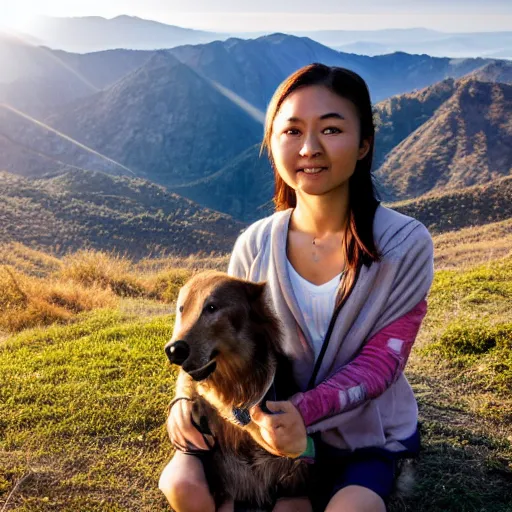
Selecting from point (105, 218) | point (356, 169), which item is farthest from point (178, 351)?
point (105, 218)

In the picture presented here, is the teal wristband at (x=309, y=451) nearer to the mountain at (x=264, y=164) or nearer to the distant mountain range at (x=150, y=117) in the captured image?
the mountain at (x=264, y=164)

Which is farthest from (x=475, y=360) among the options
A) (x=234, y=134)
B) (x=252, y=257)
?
(x=234, y=134)

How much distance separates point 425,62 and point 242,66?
71125 mm

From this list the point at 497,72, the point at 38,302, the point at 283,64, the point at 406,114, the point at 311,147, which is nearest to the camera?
the point at 311,147

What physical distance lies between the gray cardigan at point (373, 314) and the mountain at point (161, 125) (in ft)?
289

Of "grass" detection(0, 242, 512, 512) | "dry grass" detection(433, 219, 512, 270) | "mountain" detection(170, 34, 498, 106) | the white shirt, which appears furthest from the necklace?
"mountain" detection(170, 34, 498, 106)

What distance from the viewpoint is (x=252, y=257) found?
311 centimetres

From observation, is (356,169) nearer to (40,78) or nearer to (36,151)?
(36,151)

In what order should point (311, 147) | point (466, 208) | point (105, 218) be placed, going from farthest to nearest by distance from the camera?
1. point (105, 218)
2. point (466, 208)
3. point (311, 147)

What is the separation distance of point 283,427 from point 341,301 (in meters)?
0.71

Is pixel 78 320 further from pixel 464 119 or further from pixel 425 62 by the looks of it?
pixel 425 62

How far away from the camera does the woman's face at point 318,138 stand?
103 inches

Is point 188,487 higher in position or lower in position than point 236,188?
higher

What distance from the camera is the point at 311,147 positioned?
103 inches
